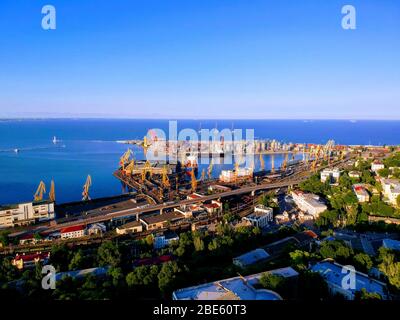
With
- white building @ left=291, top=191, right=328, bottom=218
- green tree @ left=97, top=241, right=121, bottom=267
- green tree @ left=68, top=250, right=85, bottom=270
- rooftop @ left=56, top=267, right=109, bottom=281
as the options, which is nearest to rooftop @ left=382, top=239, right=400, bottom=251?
white building @ left=291, top=191, right=328, bottom=218

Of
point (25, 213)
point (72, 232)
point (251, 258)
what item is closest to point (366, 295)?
point (251, 258)

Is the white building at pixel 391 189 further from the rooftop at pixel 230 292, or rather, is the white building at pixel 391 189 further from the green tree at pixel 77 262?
the green tree at pixel 77 262

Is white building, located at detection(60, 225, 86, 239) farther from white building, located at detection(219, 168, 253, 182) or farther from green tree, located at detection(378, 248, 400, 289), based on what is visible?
white building, located at detection(219, 168, 253, 182)

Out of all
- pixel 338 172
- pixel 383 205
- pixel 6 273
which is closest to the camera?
pixel 6 273

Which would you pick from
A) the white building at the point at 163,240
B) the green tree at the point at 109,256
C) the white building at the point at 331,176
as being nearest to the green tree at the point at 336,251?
the white building at the point at 163,240
